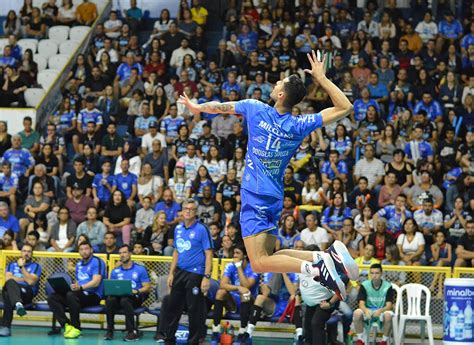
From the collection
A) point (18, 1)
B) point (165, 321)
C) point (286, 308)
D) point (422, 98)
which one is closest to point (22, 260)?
point (165, 321)

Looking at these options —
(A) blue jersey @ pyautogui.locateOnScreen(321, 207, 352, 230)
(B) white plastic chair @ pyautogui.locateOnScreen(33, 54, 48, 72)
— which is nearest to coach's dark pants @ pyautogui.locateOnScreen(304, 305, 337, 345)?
(A) blue jersey @ pyautogui.locateOnScreen(321, 207, 352, 230)

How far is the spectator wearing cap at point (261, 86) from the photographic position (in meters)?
23.1

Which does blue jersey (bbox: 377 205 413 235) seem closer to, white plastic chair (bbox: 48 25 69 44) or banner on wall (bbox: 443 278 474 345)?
banner on wall (bbox: 443 278 474 345)

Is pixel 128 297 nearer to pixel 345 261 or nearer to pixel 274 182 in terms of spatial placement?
pixel 274 182

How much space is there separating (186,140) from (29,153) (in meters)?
3.60

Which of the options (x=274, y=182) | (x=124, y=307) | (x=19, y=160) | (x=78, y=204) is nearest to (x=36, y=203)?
(x=78, y=204)

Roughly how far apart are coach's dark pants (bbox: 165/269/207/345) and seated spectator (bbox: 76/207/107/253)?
14.2 ft

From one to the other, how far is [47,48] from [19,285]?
991cm

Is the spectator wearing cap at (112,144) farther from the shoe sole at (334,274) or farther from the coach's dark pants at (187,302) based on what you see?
the shoe sole at (334,274)

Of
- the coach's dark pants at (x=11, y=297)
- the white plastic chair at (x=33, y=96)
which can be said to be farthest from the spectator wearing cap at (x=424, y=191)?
the white plastic chair at (x=33, y=96)

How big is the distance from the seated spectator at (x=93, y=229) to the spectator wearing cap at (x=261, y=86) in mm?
4966

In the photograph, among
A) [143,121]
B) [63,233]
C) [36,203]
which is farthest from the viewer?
[143,121]

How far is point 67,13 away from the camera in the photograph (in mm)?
27641

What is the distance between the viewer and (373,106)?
22281 mm
